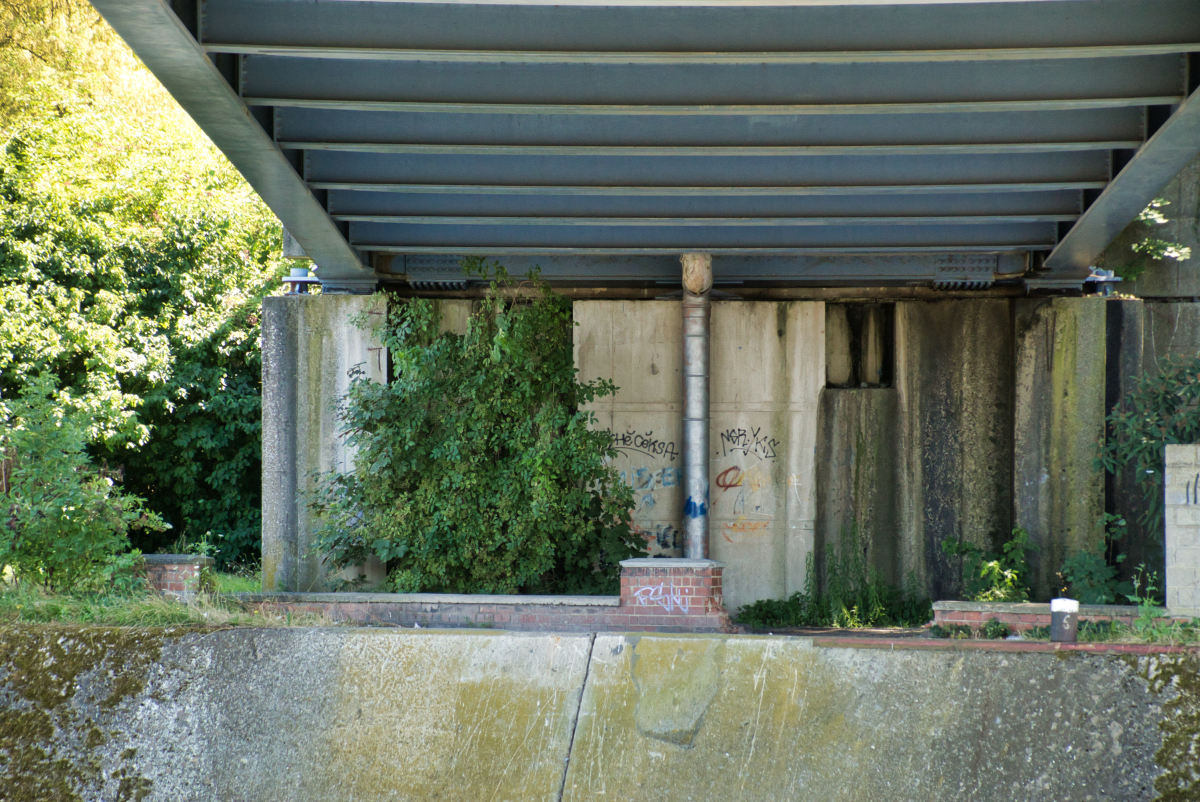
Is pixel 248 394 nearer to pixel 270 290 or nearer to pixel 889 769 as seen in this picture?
pixel 270 290

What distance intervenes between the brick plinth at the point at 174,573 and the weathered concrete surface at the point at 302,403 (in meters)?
2.29

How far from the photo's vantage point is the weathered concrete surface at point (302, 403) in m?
9.56

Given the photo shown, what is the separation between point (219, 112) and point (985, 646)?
6.01 meters

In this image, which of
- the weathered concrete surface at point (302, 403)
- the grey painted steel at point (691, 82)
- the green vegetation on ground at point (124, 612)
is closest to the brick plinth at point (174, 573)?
the green vegetation on ground at point (124, 612)

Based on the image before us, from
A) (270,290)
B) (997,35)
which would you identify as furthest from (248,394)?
(997,35)

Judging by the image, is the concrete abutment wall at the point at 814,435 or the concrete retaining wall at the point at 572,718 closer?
the concrete retaining wall at the point at 572,718

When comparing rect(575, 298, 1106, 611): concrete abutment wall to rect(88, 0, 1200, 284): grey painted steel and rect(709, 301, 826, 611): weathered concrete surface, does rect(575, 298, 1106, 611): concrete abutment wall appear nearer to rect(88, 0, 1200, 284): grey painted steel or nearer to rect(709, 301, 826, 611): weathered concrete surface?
rect(709, 301, 826, 611): weathered concrete surface

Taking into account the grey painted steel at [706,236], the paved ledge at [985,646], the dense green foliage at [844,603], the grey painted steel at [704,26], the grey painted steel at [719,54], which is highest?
the grey painted steel at [704,26]

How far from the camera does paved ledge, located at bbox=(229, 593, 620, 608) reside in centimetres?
739

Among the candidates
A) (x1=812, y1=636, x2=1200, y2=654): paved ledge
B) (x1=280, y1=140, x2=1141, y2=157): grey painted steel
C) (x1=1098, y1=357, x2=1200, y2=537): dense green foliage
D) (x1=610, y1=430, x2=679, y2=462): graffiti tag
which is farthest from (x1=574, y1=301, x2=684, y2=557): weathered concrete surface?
(x1=812, y1=636, x2=1200, y2=654): paved ledge

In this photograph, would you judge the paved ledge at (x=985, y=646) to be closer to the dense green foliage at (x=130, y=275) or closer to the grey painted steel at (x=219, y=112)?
the grey painted steel at (x=219, y=112)

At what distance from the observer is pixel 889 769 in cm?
458

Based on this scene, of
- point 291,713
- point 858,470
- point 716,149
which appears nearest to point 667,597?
point 291,713

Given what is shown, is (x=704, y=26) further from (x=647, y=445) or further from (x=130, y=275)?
(x=130, y=275)
